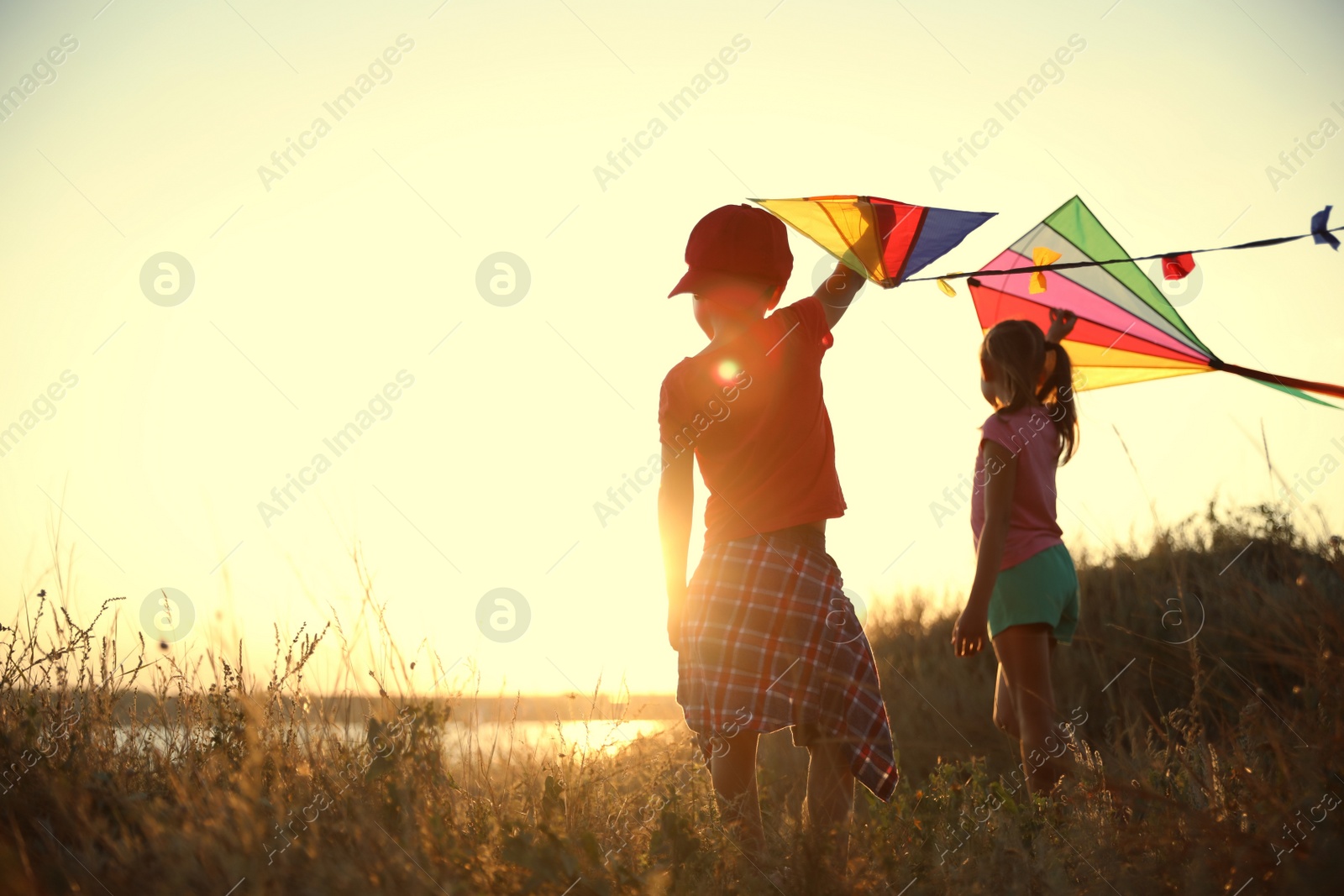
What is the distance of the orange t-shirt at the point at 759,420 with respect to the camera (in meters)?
2.60

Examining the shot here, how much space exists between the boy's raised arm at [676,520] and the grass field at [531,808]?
64 cm

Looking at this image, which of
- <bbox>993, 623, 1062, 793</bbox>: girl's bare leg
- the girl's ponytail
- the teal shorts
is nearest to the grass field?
<bbox>993, 623, 1062, 793</bbox>: girl's bare leg

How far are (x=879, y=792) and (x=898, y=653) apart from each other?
6.66m

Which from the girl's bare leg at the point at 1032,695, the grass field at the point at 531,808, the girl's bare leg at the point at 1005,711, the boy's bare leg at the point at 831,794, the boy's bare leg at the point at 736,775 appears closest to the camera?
the grass field at the point at 531,808

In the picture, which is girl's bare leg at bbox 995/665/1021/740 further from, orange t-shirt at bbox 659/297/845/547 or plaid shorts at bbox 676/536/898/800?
orange t-shirt at bbox 659/297/845/547

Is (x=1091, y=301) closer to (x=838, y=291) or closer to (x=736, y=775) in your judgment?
(x=838, y=291)

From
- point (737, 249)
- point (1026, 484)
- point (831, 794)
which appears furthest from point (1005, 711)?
point (737, 249)

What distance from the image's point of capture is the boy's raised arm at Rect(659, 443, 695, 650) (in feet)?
8.75

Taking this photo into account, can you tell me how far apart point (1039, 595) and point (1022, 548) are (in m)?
0.18

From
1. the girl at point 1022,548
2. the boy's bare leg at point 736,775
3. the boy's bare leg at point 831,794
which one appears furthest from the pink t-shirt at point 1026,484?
the boy's bare leg at point 736,775

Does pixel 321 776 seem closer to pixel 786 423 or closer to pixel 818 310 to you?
pixel 786 423

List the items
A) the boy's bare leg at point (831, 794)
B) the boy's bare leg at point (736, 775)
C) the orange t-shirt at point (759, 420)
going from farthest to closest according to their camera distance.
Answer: the orange t-shirt at point (759, 420) → the boy's bare leg at point (736, 775) → the boy's bare leg at point (831, 794)

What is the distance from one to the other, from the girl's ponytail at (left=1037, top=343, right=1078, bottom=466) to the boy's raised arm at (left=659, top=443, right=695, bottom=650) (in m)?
1.53

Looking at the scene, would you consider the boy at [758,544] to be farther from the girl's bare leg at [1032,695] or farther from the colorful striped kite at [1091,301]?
the colorful striped kite at [1091,301]
